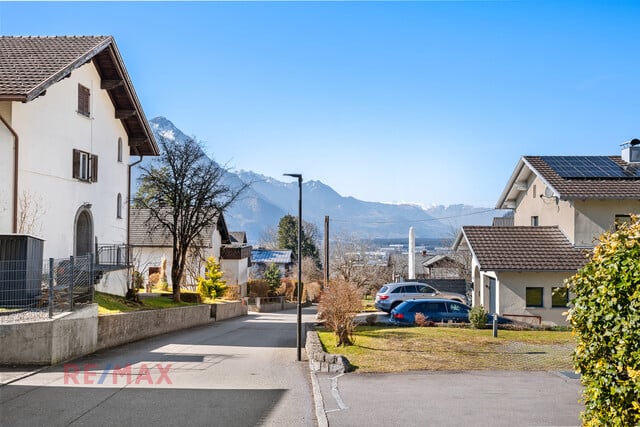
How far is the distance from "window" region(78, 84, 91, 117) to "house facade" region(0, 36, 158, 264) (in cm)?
4

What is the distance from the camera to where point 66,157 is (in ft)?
75.5

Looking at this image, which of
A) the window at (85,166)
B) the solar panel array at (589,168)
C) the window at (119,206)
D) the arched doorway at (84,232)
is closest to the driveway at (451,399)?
the window at (85,166)

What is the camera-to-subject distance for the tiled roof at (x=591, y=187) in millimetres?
27516

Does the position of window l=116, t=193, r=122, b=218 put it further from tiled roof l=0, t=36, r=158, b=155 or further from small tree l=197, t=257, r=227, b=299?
small tree l=197, t=257, r=227, b=299

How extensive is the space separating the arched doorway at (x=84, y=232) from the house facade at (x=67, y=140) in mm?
40

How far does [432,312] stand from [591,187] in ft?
31.4

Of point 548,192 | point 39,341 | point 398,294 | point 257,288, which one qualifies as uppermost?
point 548,192

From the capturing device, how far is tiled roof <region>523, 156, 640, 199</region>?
2752 centimetres

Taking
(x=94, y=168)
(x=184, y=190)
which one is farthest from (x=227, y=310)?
(x=94, y=168)

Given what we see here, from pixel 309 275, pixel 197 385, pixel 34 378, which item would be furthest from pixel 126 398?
pixel 309 275

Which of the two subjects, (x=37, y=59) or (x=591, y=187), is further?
(x=591, y=187)

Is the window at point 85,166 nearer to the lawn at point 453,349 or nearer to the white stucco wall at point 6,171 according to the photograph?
the white stucco wall at point 6,171

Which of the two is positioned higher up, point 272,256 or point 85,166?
point 85,166

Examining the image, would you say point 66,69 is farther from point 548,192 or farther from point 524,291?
point 548,192
